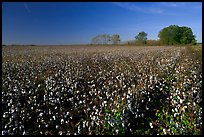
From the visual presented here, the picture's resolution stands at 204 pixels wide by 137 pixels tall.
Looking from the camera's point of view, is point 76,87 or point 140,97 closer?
point 140,97

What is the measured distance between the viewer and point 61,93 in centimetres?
784

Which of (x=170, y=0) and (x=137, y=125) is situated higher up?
(x=170, y=0)

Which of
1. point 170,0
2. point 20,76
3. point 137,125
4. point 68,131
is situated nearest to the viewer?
point 170,0

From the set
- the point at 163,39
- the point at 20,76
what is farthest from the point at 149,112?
the point at 163,39

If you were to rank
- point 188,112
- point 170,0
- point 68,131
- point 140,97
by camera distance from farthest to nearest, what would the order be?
point 140,97 < point 188,112 < point 68,131 < point 170,0

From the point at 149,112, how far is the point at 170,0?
327cm

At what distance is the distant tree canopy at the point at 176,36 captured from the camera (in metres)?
79.1

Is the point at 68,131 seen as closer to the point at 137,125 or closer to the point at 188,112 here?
the point at 137,125

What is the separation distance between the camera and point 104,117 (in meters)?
5.67

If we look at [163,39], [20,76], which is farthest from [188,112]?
[163,39]

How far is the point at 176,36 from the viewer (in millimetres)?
81000

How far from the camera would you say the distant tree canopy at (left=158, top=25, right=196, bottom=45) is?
3113 inches

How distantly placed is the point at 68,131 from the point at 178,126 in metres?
1.88

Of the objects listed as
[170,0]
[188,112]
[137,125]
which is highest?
[170,0]
